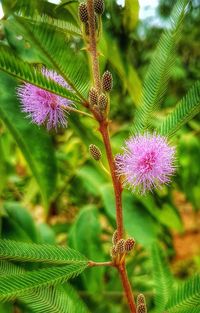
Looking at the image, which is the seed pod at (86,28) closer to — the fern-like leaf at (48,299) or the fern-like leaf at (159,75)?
the fern-like leaf at (159,75)

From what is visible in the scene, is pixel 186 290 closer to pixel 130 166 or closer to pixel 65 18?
pixel 130 166

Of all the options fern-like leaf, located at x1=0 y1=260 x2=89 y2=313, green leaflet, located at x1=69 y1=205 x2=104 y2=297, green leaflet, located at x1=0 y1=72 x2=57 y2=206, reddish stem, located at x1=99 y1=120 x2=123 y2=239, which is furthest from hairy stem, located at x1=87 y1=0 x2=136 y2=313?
green leaflet, located at x1=69 y1=205 x2=104 y2=297

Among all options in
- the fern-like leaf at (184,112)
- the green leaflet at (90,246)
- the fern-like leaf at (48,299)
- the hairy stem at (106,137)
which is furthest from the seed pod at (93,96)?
the green leaflet at (90,246)

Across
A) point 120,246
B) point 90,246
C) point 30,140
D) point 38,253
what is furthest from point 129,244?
point 90,246

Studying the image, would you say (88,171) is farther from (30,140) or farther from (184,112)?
(184,112)

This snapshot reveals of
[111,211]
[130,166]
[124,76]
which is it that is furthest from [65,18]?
[111,211]

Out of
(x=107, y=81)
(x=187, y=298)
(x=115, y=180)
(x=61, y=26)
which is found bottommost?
(x=187, y=298)
